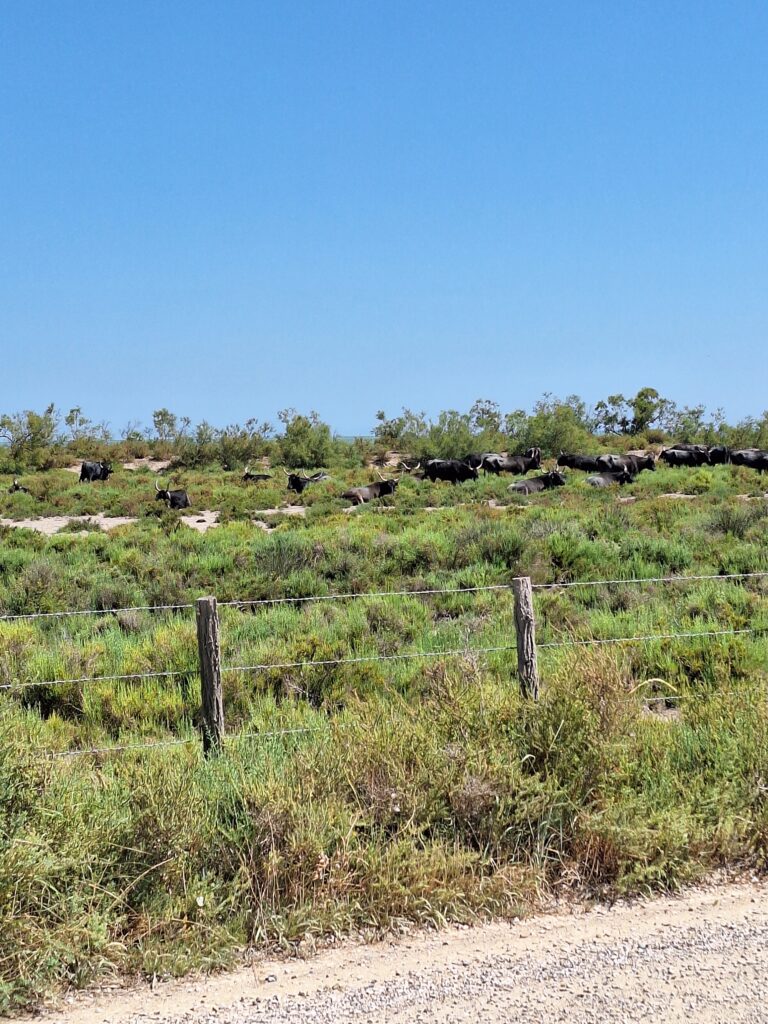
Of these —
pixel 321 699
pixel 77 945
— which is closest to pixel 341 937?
pixel 77 945

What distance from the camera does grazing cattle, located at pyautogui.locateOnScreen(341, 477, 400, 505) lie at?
32.3 meters

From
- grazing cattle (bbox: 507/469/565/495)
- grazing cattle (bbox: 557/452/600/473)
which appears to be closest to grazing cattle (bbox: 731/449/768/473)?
grazing cattle (bbox: 557/452/600/473)

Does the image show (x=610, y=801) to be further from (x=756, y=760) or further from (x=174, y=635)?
(x=174, y=635)

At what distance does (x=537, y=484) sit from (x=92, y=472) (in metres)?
19.7

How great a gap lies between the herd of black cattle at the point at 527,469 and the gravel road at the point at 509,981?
2735cm

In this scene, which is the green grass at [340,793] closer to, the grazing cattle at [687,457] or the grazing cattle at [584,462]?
the grazing cattle at [584,462]

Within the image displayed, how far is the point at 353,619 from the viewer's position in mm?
11586

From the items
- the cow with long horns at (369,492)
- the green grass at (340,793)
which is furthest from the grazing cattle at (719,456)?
the green grass at (340,793)

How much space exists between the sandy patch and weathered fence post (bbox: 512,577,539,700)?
21.2 m

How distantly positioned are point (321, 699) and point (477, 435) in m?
41.4

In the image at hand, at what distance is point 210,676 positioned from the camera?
6.59 m

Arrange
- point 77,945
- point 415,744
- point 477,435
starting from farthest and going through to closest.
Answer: point 477,435
point 415,744
point 77,945

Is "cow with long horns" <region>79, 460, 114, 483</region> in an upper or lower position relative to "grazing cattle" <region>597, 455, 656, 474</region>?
upper

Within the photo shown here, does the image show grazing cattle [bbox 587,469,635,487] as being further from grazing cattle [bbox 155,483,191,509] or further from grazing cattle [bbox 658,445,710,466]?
grazing cattle [bbox 155,483,191,509]
